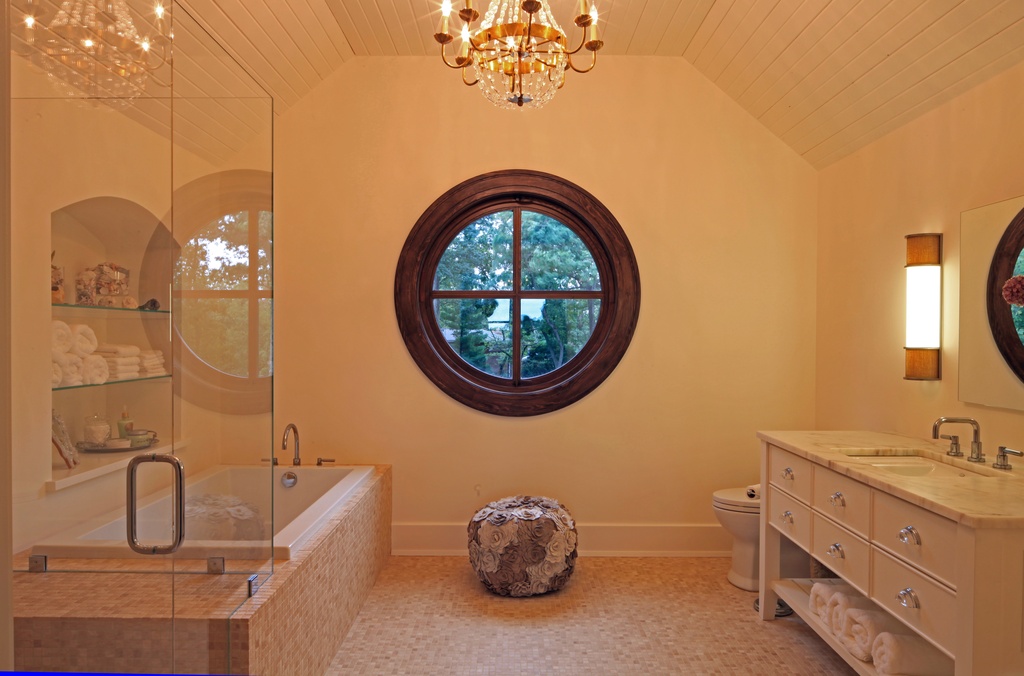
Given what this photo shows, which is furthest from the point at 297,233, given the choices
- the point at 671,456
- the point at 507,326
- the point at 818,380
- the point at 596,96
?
the point at 818,380

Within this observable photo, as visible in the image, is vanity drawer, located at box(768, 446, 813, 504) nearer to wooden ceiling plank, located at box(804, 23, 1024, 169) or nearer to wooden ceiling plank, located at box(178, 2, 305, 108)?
wooden ceiling plank, located at box(804, 23, 1024, 169)

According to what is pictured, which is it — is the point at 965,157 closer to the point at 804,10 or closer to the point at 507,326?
the point at 804,10

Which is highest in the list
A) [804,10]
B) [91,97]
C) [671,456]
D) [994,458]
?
[804,10]

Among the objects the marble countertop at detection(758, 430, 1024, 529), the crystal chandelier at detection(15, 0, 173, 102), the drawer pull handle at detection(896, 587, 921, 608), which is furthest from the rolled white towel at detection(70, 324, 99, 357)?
the drawer pull handle at detection(896, 587, 921, 608)

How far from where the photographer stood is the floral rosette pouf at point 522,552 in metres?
3.17

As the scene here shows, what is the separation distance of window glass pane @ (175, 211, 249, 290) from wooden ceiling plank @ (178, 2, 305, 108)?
3.96 feet

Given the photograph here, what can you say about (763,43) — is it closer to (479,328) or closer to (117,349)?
(479,328)

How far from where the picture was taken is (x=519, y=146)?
3.82 meters

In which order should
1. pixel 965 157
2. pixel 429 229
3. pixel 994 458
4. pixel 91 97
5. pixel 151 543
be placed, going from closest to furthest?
pixel 91 97 → pixel 151 543 → pixel 994 458 → pixel 965 157 → pixel 429 229

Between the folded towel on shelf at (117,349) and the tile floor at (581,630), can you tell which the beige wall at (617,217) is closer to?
the tile floor at (581,630)

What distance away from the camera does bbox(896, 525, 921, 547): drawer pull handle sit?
1.89 metres

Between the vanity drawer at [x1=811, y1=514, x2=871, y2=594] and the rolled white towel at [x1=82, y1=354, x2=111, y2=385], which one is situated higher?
the rolled white towel at [x1=82, y1=354, x2=111, y2=385]

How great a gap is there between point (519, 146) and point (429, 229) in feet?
2.22

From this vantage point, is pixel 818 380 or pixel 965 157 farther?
pixel 818 380
